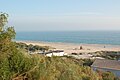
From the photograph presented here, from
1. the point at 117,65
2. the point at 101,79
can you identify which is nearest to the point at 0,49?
the point at 101,79

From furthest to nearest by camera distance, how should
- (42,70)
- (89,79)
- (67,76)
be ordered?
(89,79) → (67,76) → (42,70)

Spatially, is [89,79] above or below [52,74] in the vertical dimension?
below

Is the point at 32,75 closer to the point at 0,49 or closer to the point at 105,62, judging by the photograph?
the point at 0,49

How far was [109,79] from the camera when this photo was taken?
16.3 meters

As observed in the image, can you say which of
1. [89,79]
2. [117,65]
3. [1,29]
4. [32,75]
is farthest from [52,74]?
[117,65]

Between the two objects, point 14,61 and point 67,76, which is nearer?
point 14,61

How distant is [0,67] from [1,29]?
0.98 metres

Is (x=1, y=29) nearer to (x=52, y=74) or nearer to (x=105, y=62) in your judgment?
(x=52, y=74)

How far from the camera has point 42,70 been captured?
870 centimetres

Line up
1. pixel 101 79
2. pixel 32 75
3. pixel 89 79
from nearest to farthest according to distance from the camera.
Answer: pixel 32 75 → pixel 89 79 → pixel 101 79

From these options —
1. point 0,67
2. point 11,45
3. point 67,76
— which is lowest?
point 67,76

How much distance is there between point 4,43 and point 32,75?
4.81ft

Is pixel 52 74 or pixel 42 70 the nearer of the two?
pixel 42 70

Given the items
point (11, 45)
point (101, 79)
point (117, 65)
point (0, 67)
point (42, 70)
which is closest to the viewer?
point (0, 67)
